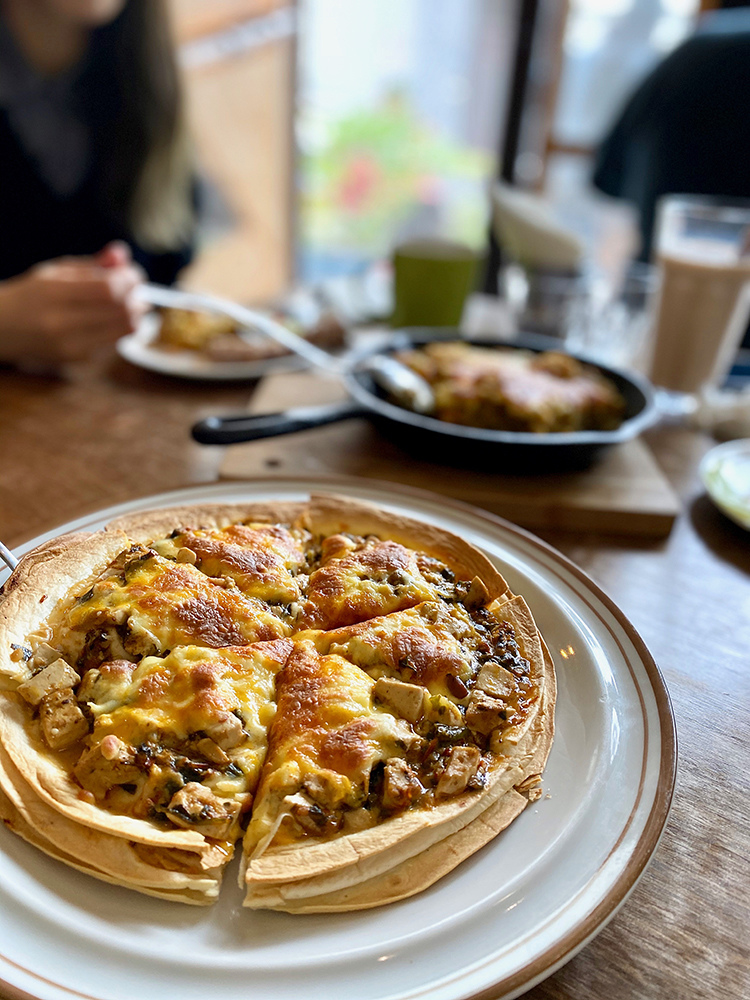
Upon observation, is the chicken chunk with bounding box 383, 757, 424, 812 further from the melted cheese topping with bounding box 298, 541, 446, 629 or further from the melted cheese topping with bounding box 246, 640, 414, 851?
the melted cheese topping with bounding box 298, 541, 446, 629

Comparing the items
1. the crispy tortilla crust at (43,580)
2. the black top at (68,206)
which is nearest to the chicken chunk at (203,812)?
the crispy tortilla crust at (43,580)

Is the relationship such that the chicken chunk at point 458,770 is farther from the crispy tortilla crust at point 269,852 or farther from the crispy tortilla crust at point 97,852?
the crispy tortilla crust at point 97,852

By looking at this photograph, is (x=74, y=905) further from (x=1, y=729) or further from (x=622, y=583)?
(x=622, y=583)

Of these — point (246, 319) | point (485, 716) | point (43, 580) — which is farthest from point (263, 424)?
point (485, 716)

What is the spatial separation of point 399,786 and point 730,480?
3.85ft

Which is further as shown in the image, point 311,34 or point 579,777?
point 311,34

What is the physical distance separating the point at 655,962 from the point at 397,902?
0.26 meters

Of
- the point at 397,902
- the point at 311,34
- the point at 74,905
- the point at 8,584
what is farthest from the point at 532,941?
the point at 311,34

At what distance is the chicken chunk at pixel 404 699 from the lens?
0.85 metres

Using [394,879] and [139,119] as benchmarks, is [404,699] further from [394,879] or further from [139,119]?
[139,119]

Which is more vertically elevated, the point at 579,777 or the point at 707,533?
the point at 579,777

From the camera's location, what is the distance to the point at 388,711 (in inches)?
33.5

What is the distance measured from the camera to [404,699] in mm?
853

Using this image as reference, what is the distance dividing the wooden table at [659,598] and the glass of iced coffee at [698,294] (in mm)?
293
